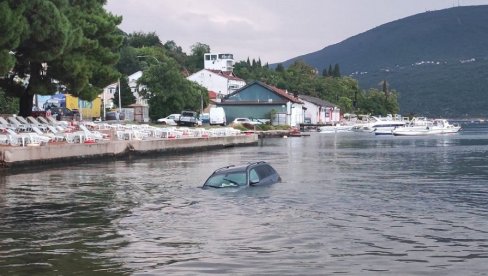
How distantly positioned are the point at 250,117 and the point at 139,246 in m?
110

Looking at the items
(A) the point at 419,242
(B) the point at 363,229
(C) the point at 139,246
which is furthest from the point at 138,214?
(A) the point at 419,242

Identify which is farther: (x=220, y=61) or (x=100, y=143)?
(x=220, y=61)

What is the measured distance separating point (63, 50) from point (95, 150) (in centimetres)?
709

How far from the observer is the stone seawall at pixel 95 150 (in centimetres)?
3891

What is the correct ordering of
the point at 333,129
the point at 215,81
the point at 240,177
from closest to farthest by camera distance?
the point at 240,177 < the point at 333,129 < the point at 215,81

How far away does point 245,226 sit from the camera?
63.5 ft

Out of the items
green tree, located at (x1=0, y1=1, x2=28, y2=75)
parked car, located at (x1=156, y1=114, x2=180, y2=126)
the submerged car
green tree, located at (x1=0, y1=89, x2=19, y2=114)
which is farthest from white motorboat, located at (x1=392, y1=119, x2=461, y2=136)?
the submerged car

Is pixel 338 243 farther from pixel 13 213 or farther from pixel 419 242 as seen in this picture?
pixel 13 213

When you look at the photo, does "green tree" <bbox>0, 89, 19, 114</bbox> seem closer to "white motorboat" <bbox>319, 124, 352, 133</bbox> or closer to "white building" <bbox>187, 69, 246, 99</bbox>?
"white motorboat" <bbox>319, 124, 352, 133</bbox>

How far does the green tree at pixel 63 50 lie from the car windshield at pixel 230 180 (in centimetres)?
1877

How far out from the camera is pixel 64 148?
143 ft

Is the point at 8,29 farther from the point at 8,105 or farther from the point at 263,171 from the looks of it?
the point at 8,105

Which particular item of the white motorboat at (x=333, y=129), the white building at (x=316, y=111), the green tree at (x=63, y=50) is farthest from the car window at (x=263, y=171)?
the white building at (x=316, y=111)

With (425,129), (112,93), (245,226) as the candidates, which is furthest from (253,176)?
(112,93)
